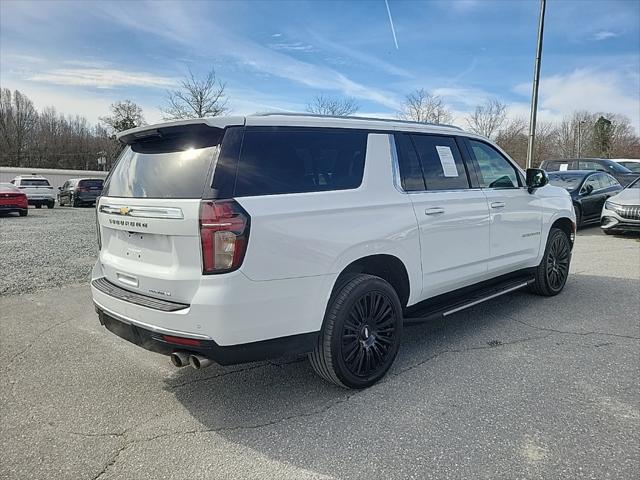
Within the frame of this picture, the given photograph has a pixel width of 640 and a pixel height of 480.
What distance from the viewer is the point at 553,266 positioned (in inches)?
222

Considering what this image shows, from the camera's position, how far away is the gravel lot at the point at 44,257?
6668 mm

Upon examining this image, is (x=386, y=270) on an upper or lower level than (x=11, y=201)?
upper

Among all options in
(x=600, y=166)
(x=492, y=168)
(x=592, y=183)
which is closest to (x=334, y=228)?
(x=492, y=168)

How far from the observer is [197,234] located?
262cm

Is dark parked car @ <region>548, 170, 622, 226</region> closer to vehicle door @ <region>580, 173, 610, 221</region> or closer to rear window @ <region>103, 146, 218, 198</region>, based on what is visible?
vehicle door @ <region>580, 173, 610, 221</region>

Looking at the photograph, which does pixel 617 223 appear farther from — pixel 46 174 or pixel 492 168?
pixel 46 174

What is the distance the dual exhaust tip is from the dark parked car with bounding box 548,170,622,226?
11.5 metres

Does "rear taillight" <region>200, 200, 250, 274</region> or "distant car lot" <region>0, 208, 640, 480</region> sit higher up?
"rear taillight" <region>200, 200, 250, 274</region>

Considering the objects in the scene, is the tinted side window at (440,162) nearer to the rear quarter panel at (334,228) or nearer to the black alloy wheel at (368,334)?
the rear quarter panel at (334,228)

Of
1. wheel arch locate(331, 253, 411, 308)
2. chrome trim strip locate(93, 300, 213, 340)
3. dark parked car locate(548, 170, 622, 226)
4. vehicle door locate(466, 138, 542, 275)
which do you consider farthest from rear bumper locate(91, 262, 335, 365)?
dark parked car locate(548, 170, 622, 226)

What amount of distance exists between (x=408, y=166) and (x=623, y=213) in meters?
9.14

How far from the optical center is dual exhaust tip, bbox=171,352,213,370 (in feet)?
8.94

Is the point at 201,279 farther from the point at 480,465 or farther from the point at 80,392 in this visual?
the point at 480,465

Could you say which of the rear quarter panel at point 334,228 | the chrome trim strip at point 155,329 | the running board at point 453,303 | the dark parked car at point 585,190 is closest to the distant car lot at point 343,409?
the running board at point 453,303
